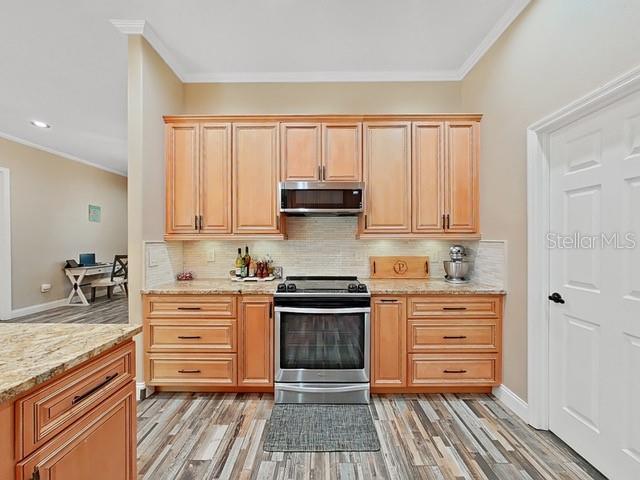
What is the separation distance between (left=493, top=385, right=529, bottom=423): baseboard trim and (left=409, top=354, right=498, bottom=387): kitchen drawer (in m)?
0.11

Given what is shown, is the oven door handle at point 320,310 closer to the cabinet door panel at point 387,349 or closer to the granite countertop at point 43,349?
the cabinet door panel at point 387,349

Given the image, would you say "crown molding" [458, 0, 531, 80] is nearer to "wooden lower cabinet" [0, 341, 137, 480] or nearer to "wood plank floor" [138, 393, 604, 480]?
Answer: "wood plank floor" [138, 393, 604, 480]

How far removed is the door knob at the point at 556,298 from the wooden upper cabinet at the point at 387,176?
1.20 metres

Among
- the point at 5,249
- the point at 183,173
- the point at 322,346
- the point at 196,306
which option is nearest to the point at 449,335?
the point at 322,346

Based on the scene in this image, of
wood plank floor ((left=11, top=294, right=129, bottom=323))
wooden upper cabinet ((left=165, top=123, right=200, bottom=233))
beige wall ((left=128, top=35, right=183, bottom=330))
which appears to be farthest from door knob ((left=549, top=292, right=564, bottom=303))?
wood plank floor ((left=11, top=294, right=129, bottom=323))

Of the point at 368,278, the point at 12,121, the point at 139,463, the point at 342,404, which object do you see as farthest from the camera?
the point at 12,121

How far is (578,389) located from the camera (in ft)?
6.63

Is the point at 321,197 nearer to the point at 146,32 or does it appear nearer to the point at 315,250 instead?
the point at 315,250

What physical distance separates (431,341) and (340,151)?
5.93 ft

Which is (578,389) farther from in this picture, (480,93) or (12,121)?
(12,121)

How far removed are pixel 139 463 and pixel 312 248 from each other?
2108mm

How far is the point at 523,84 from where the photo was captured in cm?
243

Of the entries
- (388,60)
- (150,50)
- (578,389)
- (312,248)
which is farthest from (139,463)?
(388,60)

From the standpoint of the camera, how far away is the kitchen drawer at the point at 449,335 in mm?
2717
